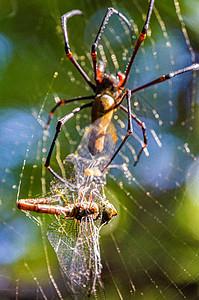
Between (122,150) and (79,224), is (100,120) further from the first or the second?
(122,150)

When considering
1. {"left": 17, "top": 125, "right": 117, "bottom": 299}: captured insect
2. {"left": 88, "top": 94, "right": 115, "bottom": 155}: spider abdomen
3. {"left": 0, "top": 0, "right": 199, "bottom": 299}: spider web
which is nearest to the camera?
Answer: {"left": 17, "top": 125, "right": 117, "bottom": 299}: captured insect

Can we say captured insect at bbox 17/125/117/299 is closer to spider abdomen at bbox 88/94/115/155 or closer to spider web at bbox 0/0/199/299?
spider abdomen at bbox 88/94/115/155

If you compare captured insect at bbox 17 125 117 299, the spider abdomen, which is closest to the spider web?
the spider abdomen

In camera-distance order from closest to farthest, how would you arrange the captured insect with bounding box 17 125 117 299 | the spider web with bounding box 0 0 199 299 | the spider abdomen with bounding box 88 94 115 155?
the captured insect with bounding box 17 125 117 299
the spider abdomen with bounding box 88 94 115 155
the spider web with bounding box 0 0 199 299

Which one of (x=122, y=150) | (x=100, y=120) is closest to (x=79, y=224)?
(x=100, y=120)

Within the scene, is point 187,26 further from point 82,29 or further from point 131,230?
point 131,230

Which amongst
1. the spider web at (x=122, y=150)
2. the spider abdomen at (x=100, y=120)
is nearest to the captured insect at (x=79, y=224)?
the spider abdomen at (x=100, y=120)

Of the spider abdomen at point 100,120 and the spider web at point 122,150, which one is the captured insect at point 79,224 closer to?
the spider abdomen at point 100,120
